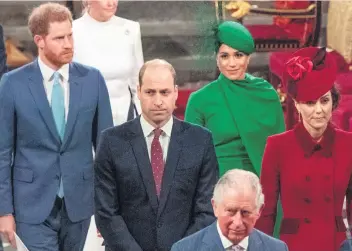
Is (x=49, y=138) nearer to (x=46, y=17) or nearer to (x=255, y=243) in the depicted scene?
(x=46, y=17)

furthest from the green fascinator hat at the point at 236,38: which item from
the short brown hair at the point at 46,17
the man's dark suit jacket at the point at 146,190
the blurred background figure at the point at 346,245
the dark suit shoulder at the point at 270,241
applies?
the dark suit shoulder at the point at 270,241

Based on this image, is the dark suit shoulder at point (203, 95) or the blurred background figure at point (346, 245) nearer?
the blurred background figure at point (346, 245)

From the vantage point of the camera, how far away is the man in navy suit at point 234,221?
12.9 feet

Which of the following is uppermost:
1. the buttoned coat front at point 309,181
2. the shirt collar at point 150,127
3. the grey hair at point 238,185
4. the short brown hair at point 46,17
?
the short brown hair at point 46,17

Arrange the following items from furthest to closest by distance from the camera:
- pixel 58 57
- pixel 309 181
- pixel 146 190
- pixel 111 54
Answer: pixel 111 54
pixel 58 57
pixel 309 181
pixel 146 190

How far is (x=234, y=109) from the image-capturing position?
17.4 feet

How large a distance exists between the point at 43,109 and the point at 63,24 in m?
0.38

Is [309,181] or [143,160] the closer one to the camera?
[143,160]

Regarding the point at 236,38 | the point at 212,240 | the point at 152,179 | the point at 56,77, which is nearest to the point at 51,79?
the point at 56,77

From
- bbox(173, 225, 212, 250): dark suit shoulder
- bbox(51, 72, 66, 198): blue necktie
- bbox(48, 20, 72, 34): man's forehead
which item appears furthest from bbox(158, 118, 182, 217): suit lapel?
bbox(48, 20, 72, 34): man's forehead

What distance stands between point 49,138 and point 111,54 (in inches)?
45.0

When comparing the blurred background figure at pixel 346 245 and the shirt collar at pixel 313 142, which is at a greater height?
the shirt collar at pixel 313 142

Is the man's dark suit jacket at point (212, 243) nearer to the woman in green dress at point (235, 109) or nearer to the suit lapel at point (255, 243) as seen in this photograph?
the suit lapel at point (255, 243)

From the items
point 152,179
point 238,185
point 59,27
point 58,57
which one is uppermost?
point 59,27
